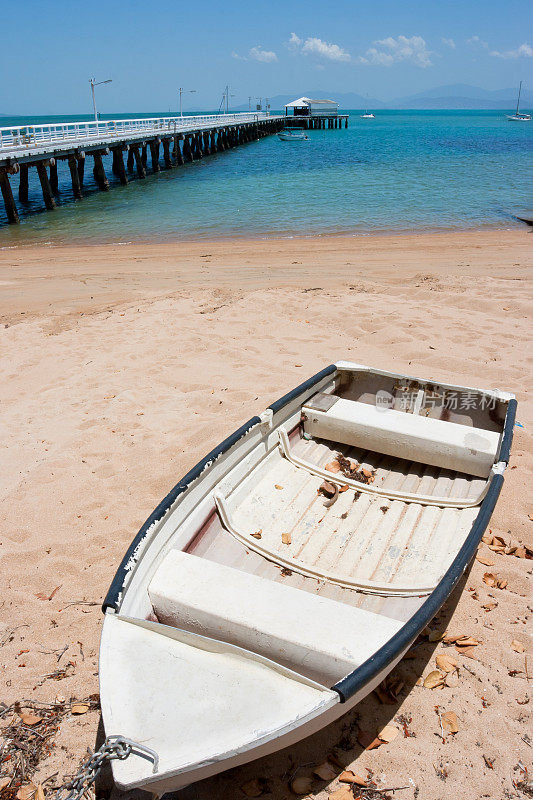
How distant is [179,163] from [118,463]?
4393 centimetres

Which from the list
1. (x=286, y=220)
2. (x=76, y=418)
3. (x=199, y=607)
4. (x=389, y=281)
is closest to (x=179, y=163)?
(x=286, y=220)

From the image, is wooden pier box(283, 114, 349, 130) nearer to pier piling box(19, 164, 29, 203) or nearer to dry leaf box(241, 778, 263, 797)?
pier piling box(19, 164, 29, 203)

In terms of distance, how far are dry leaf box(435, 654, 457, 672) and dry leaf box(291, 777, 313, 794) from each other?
1.23m

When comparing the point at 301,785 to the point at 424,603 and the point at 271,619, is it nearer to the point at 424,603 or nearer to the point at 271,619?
the point at 271,619

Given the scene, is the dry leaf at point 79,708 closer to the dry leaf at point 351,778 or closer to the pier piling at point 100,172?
the dry leaf at point 351,778

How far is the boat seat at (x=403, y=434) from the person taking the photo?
496 centimetres

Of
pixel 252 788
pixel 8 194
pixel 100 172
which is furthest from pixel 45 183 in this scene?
pixel 252 788

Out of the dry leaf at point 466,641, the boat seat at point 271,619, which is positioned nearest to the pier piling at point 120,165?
the boat seat at point 271,619

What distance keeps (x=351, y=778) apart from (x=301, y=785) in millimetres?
288

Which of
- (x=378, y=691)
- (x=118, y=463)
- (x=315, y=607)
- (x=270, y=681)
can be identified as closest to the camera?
(x=270, y=681)

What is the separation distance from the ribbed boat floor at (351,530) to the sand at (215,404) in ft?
1.75

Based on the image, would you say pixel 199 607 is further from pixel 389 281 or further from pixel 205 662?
pixel 389 281

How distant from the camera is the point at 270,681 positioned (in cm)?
271

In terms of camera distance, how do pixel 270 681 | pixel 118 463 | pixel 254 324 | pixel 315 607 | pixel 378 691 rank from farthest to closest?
pixel 254 324
pixel 118 463
pixel 378 691
pixel 315 607
pixel 270 681
